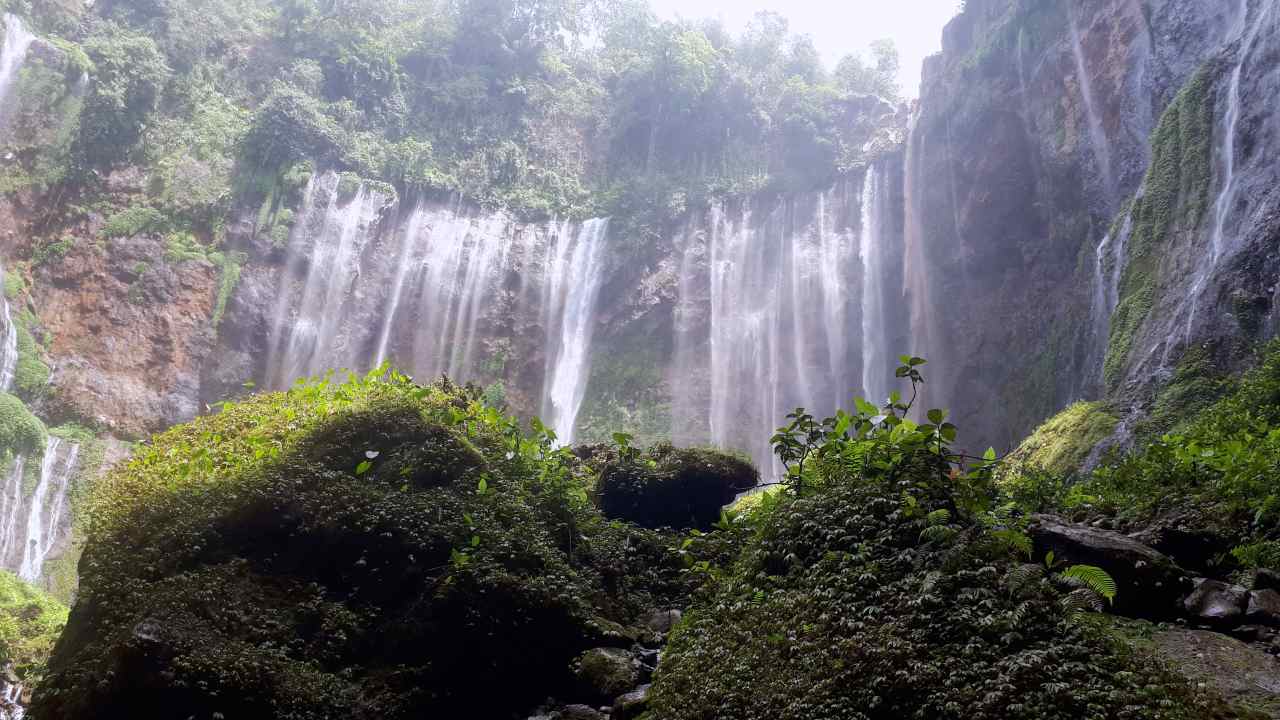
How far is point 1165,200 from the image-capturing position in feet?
40.8

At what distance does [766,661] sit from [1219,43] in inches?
562

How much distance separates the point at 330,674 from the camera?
5.07m

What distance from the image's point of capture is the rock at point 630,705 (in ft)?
15.4

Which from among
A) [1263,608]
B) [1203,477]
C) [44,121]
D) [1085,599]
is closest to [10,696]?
[1085,599]

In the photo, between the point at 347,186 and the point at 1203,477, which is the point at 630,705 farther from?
the point at 347,186

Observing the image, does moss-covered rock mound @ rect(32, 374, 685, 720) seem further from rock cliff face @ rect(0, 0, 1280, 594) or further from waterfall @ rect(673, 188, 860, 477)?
waterfall @ rect(673, 188, 860, 477)

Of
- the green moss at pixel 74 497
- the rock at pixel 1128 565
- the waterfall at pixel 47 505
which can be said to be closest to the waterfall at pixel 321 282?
the green moss at pixel 74 497

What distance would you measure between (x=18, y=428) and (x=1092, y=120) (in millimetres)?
22921

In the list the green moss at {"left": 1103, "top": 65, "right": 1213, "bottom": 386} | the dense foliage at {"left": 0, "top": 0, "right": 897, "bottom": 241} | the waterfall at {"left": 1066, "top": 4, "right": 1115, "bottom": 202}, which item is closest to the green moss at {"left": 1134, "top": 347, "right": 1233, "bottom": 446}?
the green moss at {"left": 1103, "top": 65, "right": 1213, "bottom": 386}

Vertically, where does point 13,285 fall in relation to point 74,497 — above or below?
above

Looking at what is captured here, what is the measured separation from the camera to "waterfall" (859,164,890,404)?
22.1m

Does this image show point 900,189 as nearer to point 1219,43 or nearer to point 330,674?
point 1219,43

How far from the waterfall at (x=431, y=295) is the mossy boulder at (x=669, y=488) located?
49.3ft

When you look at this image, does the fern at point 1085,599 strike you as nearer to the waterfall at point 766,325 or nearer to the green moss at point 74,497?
the green moss at point 74,497
